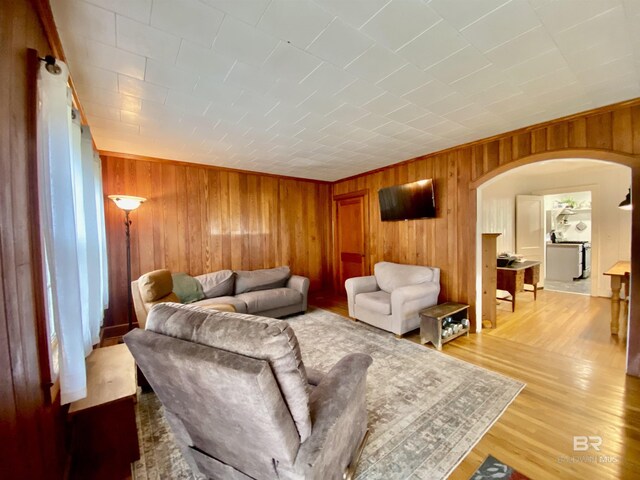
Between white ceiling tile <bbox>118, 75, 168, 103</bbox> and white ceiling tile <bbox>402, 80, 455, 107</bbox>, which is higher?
white ceiling tile <bbox>402, 80, 455, 107</bbox>

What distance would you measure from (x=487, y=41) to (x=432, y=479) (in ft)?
8.37

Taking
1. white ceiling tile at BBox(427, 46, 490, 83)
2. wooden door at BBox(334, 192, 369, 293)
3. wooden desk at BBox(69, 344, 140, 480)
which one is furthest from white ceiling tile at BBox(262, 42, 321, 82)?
wooden door at BBox(334, 192, 369, 293)

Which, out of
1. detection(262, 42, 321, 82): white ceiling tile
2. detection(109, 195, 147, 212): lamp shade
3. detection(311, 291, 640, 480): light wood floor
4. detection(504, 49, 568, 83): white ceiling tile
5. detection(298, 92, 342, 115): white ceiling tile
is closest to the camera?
detection(311, 291, 640, 480): light wood floor

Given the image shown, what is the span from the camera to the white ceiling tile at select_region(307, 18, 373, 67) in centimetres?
143

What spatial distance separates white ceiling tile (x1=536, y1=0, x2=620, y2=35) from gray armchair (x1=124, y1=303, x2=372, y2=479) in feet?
6.77

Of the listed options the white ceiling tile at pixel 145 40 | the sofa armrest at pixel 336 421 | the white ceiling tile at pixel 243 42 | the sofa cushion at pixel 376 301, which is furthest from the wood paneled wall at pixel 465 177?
the white ceiling tile at pixel 145 40

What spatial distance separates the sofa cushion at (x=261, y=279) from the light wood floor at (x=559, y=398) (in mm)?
2284

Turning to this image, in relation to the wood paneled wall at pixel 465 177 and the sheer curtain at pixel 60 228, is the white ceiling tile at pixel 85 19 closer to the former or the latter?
the sheer curtain at pixel 60 228

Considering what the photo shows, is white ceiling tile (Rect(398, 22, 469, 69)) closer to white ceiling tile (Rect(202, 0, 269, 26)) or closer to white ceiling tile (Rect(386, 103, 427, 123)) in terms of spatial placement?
white ceiling tile (Rect(386, 103, 427, 123))

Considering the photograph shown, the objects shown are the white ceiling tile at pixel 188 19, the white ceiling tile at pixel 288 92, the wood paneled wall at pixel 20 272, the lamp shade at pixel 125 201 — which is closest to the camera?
the wood paneled wall at pixel 20 272

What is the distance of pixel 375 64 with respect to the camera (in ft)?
5.72

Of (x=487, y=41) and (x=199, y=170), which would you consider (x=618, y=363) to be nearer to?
(x=487, y=41)

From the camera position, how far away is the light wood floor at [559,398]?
1.48m

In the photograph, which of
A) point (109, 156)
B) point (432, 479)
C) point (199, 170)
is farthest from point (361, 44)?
point (109, 156)
